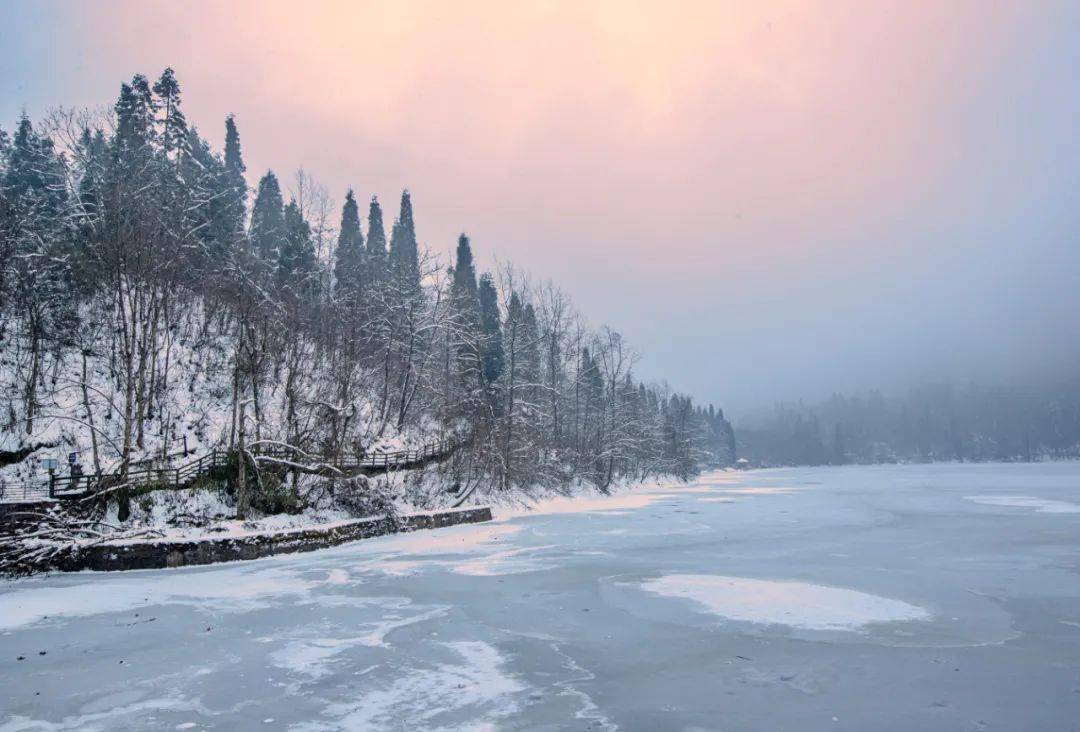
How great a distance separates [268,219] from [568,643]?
6612cm

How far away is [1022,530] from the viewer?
807 inches

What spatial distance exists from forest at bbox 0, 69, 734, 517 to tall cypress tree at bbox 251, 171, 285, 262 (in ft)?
1.67

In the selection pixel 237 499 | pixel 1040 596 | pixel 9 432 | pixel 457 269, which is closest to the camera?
pixel 1040 596

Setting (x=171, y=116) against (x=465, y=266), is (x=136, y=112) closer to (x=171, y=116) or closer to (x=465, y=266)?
(x=171, y=116)

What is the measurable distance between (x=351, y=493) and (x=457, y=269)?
132 feet

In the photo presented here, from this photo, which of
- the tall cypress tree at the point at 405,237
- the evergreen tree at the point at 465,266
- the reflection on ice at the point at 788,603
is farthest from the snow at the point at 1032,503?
the tall cypress tree at the point at 405,237

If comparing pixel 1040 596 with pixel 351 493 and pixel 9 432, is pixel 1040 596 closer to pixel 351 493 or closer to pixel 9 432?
pixel 351 493

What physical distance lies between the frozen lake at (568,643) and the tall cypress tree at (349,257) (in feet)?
96.5

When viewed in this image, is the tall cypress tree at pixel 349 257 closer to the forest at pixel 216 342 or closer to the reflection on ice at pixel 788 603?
the forest at pixel 216 342

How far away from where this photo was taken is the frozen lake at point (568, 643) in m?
5.82

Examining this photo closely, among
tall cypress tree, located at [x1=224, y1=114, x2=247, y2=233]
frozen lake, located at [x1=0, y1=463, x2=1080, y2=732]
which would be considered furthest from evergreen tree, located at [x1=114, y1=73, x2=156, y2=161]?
frozen lake, located at [x1=0, y1=463, x2=1080, y2=732]

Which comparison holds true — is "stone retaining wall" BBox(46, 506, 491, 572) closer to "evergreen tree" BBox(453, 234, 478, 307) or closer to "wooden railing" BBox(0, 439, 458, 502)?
"wooden railing" BBox(0, 439, 458, 502)

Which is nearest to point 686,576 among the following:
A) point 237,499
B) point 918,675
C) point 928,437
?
point 918,675

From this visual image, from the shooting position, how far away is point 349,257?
5500 cm
